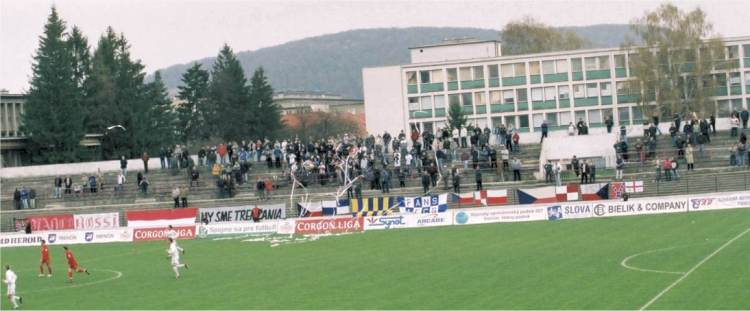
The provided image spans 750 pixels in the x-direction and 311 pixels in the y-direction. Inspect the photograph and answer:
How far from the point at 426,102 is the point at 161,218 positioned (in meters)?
61.6

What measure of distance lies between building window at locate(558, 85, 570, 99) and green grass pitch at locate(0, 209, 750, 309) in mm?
64307

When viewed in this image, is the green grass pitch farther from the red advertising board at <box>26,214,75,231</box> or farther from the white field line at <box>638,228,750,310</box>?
A: the red advertising board at <box>26,214,75,231</box>

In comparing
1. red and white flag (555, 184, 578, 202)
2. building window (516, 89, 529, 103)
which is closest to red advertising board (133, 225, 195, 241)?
red and white flag (555, 184, 578, 202)

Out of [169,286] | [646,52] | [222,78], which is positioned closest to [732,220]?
[169,286]

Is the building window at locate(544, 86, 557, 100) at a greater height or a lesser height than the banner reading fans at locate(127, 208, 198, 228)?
greater

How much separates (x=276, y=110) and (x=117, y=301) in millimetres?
95715

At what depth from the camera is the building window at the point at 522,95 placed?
11781 centimetres

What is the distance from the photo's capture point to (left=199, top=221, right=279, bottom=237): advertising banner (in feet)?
192

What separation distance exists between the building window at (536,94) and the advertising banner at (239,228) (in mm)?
63620

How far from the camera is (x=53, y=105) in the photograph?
9812 centimetres

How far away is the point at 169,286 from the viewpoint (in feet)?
121

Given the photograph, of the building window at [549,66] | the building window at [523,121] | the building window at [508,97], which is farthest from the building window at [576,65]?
the building window at [523,121]

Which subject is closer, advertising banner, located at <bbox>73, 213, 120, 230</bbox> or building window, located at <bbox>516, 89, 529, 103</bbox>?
advertising banner, located at <bbox>73, 213, 120, 230</bbox>

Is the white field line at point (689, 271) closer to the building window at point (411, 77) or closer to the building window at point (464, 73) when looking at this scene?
the building window at point (464, 73)
